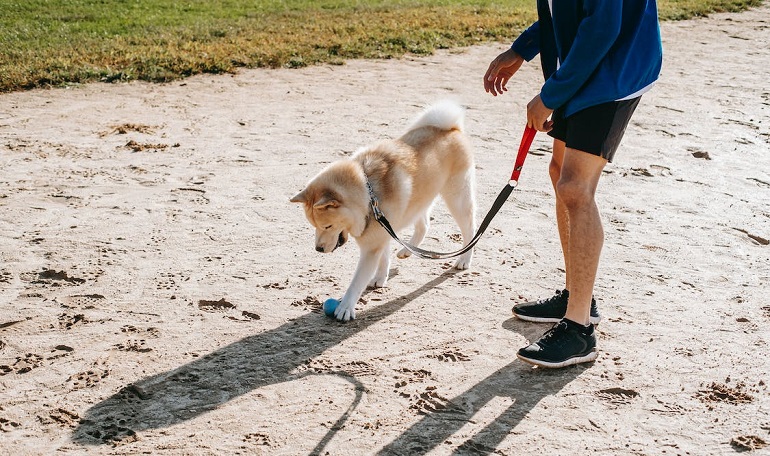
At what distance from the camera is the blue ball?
434 cm

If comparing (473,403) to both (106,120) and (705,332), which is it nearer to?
(705,332)

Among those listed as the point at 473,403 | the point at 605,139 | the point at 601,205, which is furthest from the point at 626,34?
the point at 601,205

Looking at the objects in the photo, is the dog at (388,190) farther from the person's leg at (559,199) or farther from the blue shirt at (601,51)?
the blue shirt at (601,51)

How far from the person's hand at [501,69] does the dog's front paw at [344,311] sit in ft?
4.32

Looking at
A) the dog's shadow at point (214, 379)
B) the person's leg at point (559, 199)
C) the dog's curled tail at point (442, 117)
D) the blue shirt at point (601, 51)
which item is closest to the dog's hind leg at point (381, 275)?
the dog's shadow at point (214, 379)

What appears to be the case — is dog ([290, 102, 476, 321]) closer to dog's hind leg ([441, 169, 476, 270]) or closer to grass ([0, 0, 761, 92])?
dog's hind leg ([441, 169, 476, 270])

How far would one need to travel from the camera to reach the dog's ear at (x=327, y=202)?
4.14 metres

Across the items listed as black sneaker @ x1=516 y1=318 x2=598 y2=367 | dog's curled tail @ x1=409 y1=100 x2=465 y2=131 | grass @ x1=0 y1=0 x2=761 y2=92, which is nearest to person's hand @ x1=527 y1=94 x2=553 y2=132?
black sneaker @ x1=516 y1=318 x2=598 y2=367

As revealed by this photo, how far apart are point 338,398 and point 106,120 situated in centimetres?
479

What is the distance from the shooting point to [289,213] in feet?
18.6

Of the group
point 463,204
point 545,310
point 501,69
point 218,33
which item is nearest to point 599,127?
point 501,69

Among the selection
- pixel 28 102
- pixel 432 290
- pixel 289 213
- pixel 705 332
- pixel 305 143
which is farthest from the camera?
pixel 28 102

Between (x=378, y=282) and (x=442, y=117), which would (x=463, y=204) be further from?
(x=378, y=282)

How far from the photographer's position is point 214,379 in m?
3.69
